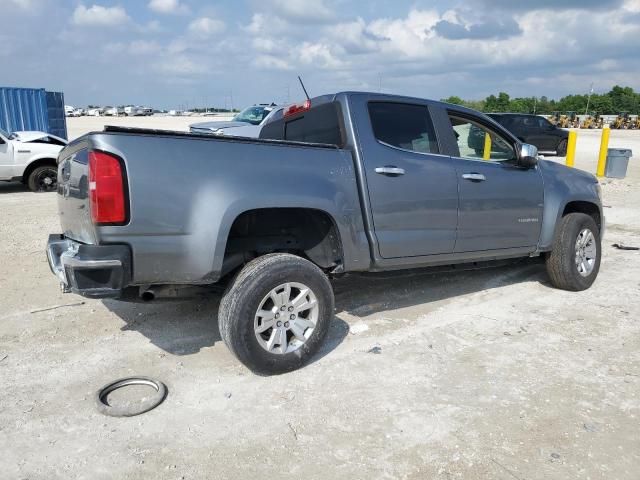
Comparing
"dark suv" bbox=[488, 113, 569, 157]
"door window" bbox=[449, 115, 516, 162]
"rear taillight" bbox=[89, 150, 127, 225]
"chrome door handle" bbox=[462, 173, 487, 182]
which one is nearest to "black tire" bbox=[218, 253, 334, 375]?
"rear taillight" bbox=[89, 150, 127, 225]

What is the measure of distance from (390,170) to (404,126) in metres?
0.53

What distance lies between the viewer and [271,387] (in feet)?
11.3

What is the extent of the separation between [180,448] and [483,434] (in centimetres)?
162

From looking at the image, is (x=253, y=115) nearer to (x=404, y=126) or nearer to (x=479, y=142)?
(x=479, y=142)

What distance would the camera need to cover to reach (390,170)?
13.0 ft

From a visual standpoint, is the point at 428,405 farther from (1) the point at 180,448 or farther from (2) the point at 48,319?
(2) the point at 48,319

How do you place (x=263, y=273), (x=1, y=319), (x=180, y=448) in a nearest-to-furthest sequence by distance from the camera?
(x=180, y=448) < (x=263, y=273) < (x=1, y=319)

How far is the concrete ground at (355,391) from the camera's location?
8.84ft

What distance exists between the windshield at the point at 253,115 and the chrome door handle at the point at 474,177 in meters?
11.1

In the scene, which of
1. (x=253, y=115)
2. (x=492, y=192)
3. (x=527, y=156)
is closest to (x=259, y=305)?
(x=492, y=192)

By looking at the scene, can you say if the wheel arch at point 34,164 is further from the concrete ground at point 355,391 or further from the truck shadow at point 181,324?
the truck shadow at point 181,324

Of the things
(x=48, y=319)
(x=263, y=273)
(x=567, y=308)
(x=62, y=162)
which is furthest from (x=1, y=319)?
(x=567, y=308)

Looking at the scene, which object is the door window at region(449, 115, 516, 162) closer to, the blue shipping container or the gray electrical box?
the gray electrical box

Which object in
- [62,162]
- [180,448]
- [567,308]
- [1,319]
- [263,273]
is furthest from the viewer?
[567,308]
